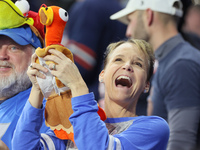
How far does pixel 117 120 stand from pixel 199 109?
1084 mm

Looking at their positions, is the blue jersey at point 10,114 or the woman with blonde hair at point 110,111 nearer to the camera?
the woman with blonde hair at point 110,111

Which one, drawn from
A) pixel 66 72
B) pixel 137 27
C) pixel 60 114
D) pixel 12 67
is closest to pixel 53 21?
pixel 66 72

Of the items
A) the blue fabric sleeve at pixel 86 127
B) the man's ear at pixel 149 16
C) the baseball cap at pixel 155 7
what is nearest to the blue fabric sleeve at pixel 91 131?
the blue fabric sleeve at pixel 86 127

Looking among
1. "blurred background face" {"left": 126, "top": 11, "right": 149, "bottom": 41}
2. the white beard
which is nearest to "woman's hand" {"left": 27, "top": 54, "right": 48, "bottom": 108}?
the white beard

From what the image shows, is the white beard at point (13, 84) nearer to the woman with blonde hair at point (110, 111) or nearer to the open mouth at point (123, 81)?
the woman with blonde hair at point (110, 111)

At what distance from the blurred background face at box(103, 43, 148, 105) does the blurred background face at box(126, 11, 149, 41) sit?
136cm

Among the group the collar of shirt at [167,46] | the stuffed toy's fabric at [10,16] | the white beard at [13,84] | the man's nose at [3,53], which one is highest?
the stuffed toy's fabric at [10,16]

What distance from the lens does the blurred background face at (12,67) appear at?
5.67ft

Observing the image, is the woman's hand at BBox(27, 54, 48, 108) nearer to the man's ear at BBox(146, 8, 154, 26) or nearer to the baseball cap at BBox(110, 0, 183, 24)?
the baseball cap at BBox(110, 0, 183, 24)

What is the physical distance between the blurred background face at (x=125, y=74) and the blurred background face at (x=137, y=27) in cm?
136

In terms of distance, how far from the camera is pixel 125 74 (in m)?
1.57

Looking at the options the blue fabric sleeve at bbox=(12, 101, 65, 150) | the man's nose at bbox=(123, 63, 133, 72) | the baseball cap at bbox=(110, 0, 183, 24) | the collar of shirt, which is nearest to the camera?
the blue fabric sleeve at bbox=(12, 101, 65, 150)

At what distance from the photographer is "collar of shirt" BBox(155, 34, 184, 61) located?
2797 millimetres

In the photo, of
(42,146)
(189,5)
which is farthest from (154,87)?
(42,146)
